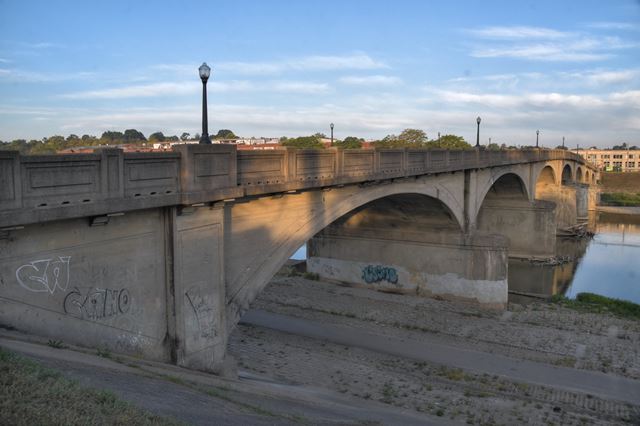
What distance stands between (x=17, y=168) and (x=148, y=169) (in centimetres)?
230

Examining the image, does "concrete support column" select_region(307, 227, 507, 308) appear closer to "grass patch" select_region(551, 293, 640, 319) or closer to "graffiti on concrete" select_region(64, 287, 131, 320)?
"grass patch" select_region(551, 293, 640, 319)

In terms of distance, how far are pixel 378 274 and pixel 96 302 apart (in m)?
18.3

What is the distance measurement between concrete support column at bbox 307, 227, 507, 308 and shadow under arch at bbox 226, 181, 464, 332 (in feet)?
14.7

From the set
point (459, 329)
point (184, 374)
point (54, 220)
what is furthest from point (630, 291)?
point (54, 220)

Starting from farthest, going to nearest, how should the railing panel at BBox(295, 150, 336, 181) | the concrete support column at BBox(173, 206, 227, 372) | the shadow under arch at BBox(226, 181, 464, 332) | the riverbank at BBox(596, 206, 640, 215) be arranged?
the riverbank at BBox(596, 206, 640, 215) → the railing panel at BBox(295, 150, 336, 181) → the shadow under arch at BBox(226, 181, 464, 332) → the concrete support column at BBox(173, 206, 227, 372)

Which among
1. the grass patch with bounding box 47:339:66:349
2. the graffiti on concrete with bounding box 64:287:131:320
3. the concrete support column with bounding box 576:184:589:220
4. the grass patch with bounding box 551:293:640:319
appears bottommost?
the grass patch with bounding box 551:293:640:319

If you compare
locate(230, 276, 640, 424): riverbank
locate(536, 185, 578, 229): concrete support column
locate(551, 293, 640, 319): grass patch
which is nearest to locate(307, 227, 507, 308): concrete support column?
locate(230, 276, 640, 424): riverbank

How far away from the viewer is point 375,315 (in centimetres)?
2162

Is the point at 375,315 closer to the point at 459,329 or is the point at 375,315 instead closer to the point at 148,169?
the point at 459,329

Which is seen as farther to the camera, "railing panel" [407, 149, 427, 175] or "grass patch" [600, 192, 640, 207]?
"grass patch" [600, 192, 640, 207]

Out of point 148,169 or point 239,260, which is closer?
point 148,169

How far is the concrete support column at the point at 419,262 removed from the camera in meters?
24.4

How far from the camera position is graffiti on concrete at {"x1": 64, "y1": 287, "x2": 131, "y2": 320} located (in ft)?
27.1

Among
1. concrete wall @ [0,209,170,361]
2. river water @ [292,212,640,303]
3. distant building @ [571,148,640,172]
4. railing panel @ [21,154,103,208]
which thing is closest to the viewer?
railing panel @ [21,154,103,208]
